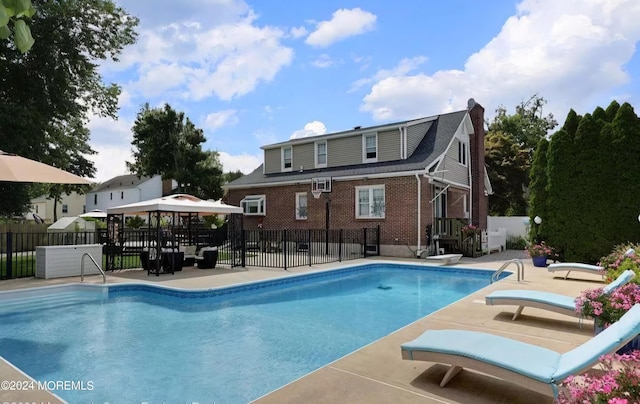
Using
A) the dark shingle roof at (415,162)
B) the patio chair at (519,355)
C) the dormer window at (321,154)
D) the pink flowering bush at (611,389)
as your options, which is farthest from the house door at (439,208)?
the pink flowering bush at (611,389)

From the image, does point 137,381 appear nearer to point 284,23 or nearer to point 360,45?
point 284,23

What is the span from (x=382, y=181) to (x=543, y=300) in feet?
40.7

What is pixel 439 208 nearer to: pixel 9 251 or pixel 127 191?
pixel 9 251

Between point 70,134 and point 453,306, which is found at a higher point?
point 70,134

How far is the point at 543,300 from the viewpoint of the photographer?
645 cm

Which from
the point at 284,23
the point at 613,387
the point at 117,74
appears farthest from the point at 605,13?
the point at 117,74

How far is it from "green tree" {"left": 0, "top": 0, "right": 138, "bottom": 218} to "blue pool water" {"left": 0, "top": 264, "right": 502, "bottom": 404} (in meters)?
9.66

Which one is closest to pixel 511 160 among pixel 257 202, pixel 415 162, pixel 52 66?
pixel 415 162

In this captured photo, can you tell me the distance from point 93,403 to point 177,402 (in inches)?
38.9

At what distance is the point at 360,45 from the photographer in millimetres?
13383

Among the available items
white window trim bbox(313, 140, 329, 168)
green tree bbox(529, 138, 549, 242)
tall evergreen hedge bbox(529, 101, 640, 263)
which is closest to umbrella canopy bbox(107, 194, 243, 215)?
white window trim bbox(313, 140, 329, 168)

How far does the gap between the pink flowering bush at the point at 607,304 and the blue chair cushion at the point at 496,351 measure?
1.79 metres

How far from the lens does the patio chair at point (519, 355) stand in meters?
3.35

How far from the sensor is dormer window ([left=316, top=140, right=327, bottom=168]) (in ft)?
74.0
